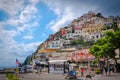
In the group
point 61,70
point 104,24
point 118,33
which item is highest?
point 104,24

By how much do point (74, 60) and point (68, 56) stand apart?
7517 mm

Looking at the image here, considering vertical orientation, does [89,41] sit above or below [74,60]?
above

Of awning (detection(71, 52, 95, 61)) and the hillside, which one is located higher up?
the hillside

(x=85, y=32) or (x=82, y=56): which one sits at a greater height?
(x=85, y=32)

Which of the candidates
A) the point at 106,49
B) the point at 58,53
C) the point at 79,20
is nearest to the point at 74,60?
the point at 58,53

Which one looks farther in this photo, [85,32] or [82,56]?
[85,32]

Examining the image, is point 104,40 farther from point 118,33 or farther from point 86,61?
point 86,61

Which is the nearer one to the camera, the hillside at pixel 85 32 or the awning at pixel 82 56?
the awning at pixel 82 56

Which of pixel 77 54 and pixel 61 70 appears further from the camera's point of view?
pixel 77 54

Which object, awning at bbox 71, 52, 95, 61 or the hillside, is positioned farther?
the hillside

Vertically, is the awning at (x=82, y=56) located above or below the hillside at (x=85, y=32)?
below

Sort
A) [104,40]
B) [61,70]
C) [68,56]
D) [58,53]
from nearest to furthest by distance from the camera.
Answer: [104,40] < [61,70] < [68,56] < [58,53]

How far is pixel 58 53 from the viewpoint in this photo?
80875 millimetres

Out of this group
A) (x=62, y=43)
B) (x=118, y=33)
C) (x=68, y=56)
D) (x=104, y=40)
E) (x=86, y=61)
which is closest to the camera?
(x=118, y=33)
